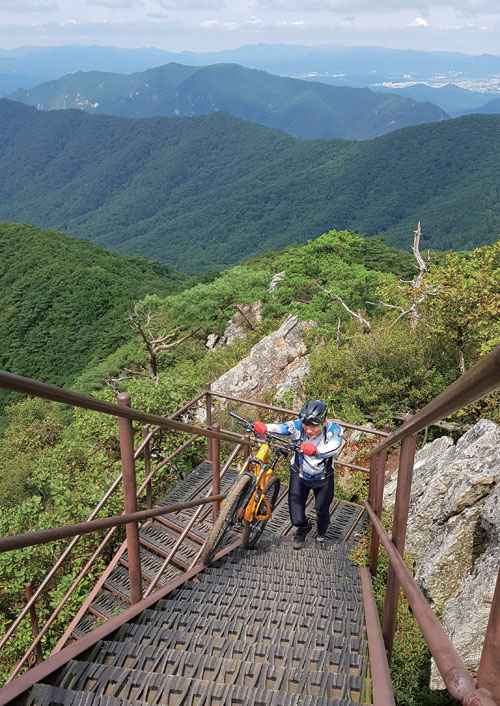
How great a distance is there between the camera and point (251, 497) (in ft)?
15.9

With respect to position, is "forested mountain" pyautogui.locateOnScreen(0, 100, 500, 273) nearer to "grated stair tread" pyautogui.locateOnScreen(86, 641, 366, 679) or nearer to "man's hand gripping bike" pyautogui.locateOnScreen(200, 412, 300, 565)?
"man's hand gripping bike" pyautogui.locateOnScreen(200, 412, 300, 565)

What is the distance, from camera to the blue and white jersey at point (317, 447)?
15.7 feet

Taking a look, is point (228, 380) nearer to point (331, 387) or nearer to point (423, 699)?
point (331, 387)

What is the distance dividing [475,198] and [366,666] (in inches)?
5004

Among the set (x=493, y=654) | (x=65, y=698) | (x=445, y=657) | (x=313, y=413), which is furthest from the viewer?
(x=313, y=413)

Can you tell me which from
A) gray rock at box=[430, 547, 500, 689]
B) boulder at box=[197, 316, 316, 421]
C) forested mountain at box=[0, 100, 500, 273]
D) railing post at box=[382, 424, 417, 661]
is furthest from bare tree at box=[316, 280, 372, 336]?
forested mountain at box=[0, 100, 500, 273]

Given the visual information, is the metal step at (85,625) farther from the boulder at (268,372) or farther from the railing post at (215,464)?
the boulder at (268,372)

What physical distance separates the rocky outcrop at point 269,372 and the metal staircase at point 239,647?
6.98 m

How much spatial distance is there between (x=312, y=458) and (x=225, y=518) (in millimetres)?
1044

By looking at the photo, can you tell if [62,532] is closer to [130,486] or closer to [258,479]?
[130,486]

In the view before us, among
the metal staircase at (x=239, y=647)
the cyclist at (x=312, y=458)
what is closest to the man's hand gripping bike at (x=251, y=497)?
the cyclist at (x=312, y=458)

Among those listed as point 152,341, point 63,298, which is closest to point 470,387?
point 152,341

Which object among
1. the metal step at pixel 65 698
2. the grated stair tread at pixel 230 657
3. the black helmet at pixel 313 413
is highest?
the metal step at pixel 65 698

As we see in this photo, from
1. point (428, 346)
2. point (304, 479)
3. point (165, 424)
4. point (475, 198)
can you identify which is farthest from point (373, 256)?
point (475, 198)
